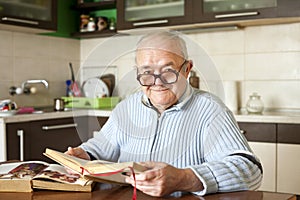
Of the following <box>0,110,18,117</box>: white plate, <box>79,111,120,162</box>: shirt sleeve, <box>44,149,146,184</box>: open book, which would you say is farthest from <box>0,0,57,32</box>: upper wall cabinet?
<box>44,149,146,184</box>: open book

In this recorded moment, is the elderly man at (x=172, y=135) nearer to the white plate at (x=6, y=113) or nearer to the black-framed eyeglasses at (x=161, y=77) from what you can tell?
the black-framed eyeglasses at (x=161, y=77)

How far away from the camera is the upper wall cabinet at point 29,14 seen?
306cm

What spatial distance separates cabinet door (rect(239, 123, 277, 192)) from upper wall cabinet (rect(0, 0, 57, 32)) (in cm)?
165

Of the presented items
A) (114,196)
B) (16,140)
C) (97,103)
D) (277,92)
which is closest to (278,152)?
(277,92)

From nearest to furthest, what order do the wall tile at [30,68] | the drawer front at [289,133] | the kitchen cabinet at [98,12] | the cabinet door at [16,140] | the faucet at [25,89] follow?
the drawer front at [289,133]
the cabinet door at [16,140]
the faucet at [25,89]
the wall tile at [30,68]
the kitchen cabinet at [98,12]

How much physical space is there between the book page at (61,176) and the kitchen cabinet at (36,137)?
1.21m

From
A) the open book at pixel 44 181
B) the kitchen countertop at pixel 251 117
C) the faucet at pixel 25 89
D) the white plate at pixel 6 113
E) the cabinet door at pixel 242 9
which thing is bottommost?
the open book at pixel 44 181

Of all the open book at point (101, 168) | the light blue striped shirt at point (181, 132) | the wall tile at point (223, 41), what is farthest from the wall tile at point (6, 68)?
the open book at point (101, 168)

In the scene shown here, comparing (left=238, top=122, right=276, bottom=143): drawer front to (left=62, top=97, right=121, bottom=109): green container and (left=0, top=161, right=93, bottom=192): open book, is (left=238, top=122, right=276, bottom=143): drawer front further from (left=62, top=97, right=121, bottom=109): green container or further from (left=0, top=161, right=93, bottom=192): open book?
(left=0, top=161, right=93, bottom=192): open book

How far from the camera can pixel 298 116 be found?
2582mm

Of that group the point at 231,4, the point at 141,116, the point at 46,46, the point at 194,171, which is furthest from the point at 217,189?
the point at 46,46

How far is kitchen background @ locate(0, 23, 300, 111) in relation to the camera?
3059 millimetres

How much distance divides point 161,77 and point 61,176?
1.29 ft

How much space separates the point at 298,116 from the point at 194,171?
5.15ft
